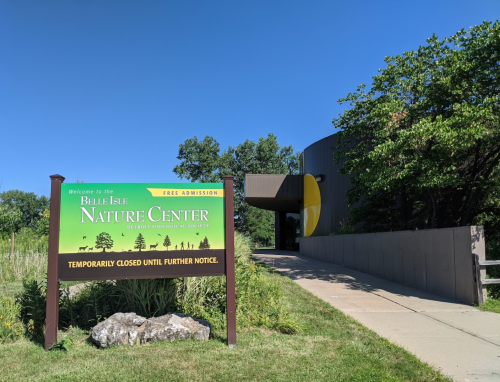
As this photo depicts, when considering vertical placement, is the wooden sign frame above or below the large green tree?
below

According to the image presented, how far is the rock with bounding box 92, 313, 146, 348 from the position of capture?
5.25 m

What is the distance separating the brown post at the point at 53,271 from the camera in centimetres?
529

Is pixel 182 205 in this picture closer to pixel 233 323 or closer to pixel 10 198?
pixel 233 323

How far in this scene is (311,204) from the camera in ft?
78.0

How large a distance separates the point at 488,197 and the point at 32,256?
14721mm

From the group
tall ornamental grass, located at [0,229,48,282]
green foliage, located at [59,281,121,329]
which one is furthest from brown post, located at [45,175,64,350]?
tall ornamental grass, located at [0,229,48,282]

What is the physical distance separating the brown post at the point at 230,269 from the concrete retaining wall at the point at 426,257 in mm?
5527

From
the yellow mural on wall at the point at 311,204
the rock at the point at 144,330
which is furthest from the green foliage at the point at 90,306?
the yellow mural on wall at the point at 311,204

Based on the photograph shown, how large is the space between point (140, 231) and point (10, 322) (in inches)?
91.7

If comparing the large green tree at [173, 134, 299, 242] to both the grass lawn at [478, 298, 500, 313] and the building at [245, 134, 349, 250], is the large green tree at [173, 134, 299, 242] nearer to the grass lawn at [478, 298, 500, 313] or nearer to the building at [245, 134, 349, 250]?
the building at [245, 134, 349, 250]

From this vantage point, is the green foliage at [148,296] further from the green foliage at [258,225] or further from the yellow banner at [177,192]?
the green foliage at [258,225]

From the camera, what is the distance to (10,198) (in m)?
78.9

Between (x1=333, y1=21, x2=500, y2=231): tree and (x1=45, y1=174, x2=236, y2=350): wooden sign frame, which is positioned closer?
(x1=45, y1=174, x2=236, y2=350): wooden sign frame

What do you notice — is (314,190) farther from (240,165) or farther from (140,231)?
(240,165)
